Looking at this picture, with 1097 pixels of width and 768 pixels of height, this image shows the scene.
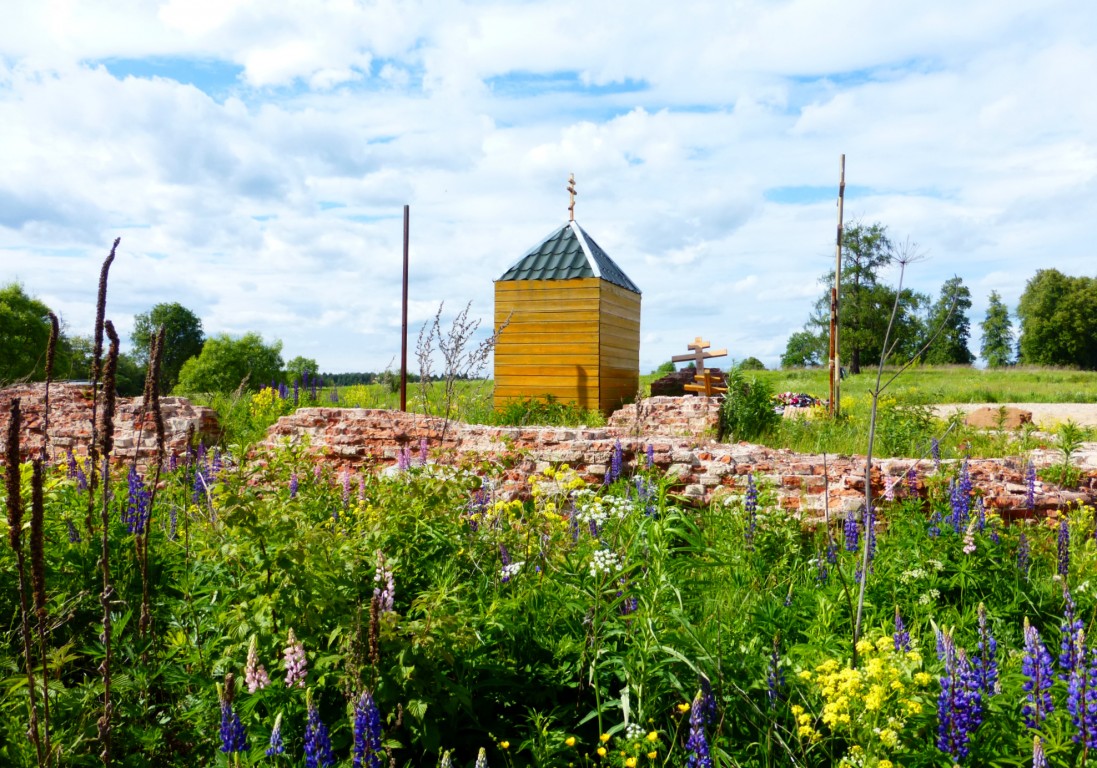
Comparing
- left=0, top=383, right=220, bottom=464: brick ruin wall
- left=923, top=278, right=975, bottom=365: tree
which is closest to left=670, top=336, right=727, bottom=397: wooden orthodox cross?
left=0, top=383, right=220, bottom=464: brick ruin wall

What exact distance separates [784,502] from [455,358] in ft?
9.99

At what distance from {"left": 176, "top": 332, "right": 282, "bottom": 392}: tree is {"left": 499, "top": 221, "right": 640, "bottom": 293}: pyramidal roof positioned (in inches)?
507

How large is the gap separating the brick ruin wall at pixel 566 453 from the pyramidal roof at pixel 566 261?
16.2 feet

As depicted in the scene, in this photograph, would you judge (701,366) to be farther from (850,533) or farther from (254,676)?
(254,676)

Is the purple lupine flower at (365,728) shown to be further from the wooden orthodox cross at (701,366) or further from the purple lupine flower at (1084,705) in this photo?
the wooden orthodox cross at (701,366)

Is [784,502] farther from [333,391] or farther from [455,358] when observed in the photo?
[333,391]

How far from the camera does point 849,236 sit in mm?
39656

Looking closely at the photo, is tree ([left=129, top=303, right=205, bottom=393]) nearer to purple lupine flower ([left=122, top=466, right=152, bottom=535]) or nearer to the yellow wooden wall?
the yellow wooden wall

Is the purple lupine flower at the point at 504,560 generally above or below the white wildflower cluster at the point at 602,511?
below

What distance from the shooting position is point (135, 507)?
4.31 m

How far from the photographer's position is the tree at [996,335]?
4812cm

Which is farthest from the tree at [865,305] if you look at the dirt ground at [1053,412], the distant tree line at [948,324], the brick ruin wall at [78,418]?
the brick ruin wall at [78,418]

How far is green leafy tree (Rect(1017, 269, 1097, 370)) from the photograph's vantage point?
141ft

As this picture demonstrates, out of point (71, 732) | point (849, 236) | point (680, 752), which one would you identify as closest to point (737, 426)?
point (680, 752)
